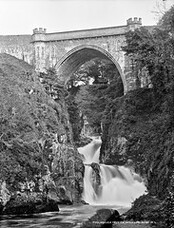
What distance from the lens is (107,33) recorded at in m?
39.1

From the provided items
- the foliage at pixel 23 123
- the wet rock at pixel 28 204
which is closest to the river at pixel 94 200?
the wet rock at pixel 28 204

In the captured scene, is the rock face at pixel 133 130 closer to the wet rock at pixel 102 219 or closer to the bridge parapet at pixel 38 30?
the wet rock at pixel 102 219

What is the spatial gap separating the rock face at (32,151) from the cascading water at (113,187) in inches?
29.7

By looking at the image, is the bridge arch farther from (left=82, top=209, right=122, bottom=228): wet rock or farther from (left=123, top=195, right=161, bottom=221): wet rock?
(left=82, top=209, right=122, bottom=228): wet rock

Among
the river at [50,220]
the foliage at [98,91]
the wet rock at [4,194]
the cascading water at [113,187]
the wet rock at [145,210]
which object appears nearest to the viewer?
the wet rock at [145,210]

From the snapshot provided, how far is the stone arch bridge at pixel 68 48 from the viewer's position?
38.9 meters

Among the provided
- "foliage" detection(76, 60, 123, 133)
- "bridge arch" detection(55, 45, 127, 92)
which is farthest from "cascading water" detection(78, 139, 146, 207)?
"foliage" detection(76, 60, 123, 133)

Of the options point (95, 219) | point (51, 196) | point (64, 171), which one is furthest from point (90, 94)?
point (95, 219)

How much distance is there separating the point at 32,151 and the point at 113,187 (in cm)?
683

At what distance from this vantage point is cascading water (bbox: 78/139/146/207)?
2295 cm

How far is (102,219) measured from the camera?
12461 millimetres

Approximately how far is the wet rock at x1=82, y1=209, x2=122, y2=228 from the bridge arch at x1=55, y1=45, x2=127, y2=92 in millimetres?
26146

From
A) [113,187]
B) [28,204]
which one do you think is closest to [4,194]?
[28,204]

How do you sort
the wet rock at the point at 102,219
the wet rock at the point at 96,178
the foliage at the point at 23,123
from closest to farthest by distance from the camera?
1. the wet rock at the point at 102,219
2. the foliage at the point at 23,123
3. the wet rock at the point at 96,178
